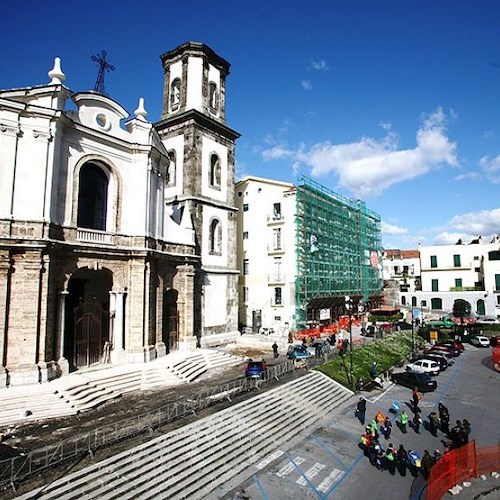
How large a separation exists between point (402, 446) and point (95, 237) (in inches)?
764

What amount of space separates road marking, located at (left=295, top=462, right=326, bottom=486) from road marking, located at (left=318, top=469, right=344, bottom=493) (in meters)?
0.44

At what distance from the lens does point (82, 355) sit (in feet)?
74.2

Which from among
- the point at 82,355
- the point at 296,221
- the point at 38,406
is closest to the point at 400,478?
the point at 38,406

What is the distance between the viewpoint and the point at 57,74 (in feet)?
71.2

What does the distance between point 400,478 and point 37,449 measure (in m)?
13.0

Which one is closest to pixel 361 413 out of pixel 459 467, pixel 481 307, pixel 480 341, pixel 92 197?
pixel 459 467

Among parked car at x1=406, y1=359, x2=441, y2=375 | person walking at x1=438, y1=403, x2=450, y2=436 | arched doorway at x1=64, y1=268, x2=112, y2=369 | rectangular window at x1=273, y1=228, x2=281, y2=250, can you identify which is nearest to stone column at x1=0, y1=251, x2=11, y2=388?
arched doorway at x1=64, y1=268, x2=112, y2=369

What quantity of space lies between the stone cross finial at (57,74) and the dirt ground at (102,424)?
17.9m

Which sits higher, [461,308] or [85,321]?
[85,321]

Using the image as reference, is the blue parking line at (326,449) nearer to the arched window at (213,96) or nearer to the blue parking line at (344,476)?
the blue parking line at (344,476)

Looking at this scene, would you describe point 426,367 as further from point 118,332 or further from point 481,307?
point 481,307

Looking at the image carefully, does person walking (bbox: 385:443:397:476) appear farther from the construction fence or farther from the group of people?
the construction fence

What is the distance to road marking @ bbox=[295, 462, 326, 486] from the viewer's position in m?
13.1

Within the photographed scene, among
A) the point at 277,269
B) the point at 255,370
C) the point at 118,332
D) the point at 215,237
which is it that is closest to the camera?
the point at 255,370
